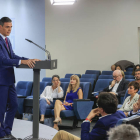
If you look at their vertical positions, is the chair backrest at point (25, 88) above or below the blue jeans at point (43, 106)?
above

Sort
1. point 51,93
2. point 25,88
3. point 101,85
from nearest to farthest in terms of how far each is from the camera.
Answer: point 51,93 → point 25,88 → point 101,85

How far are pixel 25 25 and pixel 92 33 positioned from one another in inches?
90.0

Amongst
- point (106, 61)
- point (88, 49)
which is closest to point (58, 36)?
point (88, 49)

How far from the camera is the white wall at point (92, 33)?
8469 mm

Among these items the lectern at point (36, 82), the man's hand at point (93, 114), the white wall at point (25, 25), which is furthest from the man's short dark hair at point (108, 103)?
the white wall at point (25, 25)

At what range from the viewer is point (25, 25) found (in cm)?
791

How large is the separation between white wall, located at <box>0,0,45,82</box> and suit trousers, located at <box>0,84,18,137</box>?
5.34m

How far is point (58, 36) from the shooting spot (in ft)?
28.8

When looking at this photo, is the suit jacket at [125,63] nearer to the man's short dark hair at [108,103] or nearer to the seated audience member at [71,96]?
the seated audience member at [71,96]

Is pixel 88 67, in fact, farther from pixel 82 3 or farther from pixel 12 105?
pixel 12 105

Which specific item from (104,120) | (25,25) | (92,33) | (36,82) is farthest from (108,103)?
(92,33)

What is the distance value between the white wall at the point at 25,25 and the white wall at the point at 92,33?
51 centimetres

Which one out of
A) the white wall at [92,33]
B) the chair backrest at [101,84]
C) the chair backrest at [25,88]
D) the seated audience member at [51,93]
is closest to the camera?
the seated audience member at [51,93]

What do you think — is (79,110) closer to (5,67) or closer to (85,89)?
(85,89)
